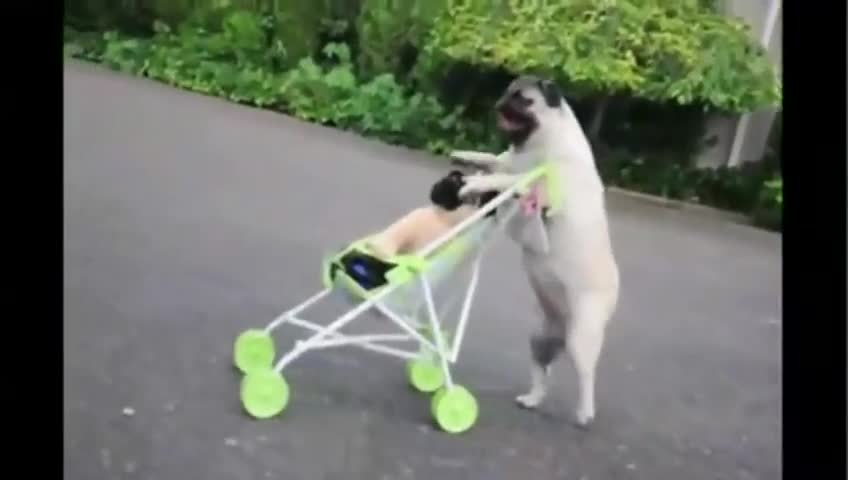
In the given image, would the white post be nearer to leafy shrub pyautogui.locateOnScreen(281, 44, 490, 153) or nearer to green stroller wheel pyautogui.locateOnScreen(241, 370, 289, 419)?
leafy shrub pyautogui.locateOnScreen(281, 44, 490, 153)

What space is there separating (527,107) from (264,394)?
23 cm

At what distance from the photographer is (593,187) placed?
81cm

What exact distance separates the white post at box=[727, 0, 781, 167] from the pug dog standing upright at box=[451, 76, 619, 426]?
0.28ft

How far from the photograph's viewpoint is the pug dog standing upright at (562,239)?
81 cm

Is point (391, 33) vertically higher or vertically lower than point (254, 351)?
higher

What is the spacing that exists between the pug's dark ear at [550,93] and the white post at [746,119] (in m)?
0.11

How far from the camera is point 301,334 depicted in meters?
0.82

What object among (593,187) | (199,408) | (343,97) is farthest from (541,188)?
(199,408)

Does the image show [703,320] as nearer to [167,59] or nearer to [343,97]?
[343,97]

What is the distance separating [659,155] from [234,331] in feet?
0.91

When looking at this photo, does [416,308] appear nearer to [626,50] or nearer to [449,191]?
[449,191]

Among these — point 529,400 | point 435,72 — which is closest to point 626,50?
point 435,72

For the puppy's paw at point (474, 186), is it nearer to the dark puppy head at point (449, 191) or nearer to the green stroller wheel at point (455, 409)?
the dark puppy head at point (449, 191)
